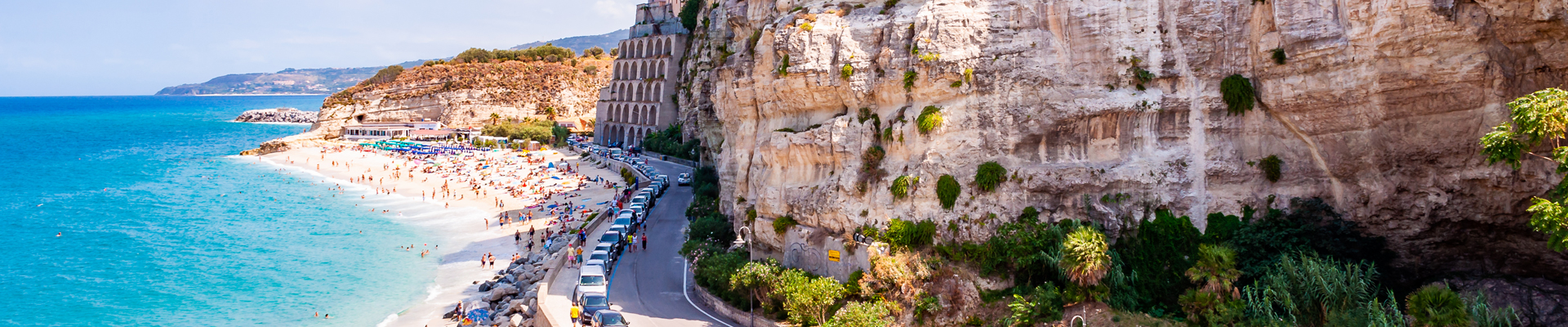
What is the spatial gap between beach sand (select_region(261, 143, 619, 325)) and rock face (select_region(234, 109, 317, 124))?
3861 inches

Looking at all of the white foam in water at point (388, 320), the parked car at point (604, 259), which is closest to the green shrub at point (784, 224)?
the parked car at point (604, 259)

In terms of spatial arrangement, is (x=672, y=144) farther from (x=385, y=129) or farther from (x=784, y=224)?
(x=385, y=129)

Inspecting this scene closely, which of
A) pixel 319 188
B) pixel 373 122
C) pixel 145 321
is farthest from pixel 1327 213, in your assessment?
pixel 373 122

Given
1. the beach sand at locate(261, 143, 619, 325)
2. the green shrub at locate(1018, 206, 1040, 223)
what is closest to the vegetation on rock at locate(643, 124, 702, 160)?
the beach sand at locate(261, 143, 619, 325)

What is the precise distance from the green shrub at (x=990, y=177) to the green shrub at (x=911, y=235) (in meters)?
1.70

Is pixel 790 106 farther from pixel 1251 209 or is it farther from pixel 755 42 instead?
pixel 1251 209

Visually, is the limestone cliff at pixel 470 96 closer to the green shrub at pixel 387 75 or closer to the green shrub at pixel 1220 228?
the green shrub at pixel 387 75

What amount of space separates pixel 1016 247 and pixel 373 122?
4844 inches

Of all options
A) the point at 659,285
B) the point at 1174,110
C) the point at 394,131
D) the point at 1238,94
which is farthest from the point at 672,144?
the point at 394,131

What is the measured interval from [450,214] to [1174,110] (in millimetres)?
45426

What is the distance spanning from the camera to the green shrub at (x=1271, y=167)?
22.5m

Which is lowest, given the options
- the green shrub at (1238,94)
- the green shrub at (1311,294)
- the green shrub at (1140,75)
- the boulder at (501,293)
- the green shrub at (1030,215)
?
the boulder at (501,293)

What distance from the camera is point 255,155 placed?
3986 inches

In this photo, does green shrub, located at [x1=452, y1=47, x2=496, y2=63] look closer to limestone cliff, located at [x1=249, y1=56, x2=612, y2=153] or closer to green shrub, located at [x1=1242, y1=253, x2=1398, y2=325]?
limestone cliff, located at [x1=249, y1=56, x2=612, y2=153]
